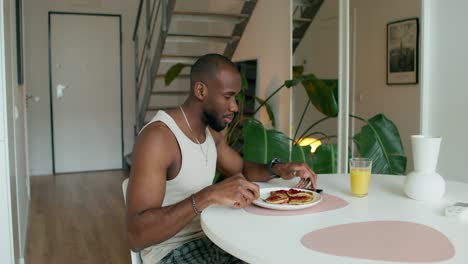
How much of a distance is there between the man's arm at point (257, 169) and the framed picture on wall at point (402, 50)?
1.41m

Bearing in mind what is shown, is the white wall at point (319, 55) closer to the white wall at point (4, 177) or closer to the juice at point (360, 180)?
the juice at point (360, 180)

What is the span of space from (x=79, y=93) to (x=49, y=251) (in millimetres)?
3488

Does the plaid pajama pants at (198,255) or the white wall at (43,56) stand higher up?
the white wall at (43,56)

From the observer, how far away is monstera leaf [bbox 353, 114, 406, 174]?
9.12 ft

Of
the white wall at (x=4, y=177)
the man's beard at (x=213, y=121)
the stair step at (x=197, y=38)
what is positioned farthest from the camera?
the stair step at (x=197, y=38)

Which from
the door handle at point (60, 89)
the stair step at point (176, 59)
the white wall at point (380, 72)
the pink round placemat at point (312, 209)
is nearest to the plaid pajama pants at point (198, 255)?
the pink round placemat at point (312, 209)

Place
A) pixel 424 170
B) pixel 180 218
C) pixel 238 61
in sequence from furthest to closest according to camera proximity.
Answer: pixel 238 61 < pixel 424 170 < pixel 180 218

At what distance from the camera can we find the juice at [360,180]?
1.56 m

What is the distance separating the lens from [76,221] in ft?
13.3

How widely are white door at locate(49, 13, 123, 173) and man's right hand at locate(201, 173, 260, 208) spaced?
5.48 metres

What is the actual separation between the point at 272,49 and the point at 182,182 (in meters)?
2.55

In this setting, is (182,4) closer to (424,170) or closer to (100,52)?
(100,52)

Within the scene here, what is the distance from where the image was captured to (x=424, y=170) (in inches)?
59.0

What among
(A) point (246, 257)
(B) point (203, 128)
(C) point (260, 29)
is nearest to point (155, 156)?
(B) point (203, 128)
